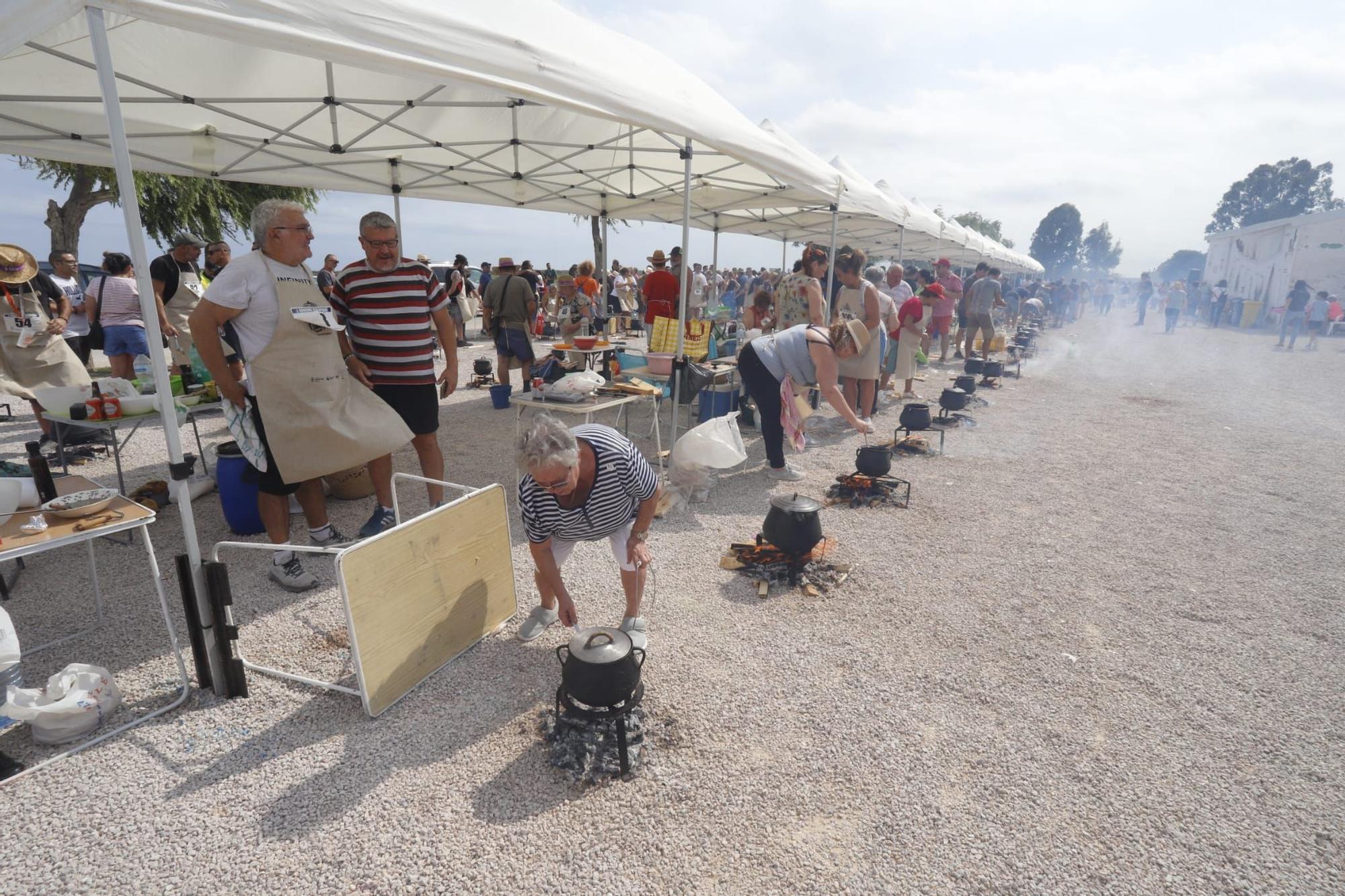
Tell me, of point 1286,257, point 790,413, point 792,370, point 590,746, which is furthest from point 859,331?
point 1286,257

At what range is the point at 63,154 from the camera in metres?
5.40

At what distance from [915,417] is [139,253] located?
6078 millimetres

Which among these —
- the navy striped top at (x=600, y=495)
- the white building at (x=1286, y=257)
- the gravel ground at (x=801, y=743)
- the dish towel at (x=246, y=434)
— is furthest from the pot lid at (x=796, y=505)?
the white building at (x=1286, y=257)

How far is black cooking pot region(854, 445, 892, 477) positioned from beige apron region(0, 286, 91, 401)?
6399mm

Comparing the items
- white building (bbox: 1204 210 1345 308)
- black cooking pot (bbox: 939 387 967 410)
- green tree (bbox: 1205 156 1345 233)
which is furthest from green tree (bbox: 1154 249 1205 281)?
black cooking pot (bbox: 939 387 967 410)

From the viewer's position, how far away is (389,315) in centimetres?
360

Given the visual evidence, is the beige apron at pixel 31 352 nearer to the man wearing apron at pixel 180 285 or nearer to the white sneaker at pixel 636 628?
the man wearing apron at pixel 180 285

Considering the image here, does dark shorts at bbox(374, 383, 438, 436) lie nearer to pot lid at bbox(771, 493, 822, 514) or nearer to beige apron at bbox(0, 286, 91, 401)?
pot lid at bbox(771, 493, 822, 514)

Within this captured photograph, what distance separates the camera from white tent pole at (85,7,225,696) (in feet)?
6.79

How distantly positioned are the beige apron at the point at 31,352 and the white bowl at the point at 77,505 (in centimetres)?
353

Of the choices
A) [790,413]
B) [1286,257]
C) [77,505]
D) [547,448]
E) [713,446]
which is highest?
[1286,257]

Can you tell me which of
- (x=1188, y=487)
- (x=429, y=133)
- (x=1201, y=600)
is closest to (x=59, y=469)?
(x=429, y=133)

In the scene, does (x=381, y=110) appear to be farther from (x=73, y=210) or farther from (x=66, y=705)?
(x=73, y=210)

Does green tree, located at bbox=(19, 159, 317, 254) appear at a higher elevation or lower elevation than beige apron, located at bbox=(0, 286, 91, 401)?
higher
